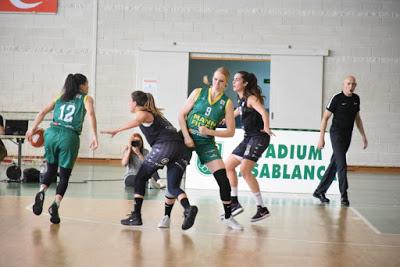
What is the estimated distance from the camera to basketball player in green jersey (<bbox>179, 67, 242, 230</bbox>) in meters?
7.30

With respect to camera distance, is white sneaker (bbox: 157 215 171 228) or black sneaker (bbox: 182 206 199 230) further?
white sneaker (bbox: 157 215 171 228)

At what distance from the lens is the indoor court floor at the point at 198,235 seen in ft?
19.0

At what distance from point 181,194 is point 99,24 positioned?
38.0 feet

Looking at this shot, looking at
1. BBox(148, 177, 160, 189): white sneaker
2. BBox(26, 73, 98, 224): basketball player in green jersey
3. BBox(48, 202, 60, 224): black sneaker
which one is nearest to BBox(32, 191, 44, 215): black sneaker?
BBox(26, 73, 98, 224): basketball player in green jersey

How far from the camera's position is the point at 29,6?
18109mm

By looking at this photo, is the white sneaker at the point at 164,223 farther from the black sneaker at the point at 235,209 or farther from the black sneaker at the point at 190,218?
the black sneaker at the point at 235,209

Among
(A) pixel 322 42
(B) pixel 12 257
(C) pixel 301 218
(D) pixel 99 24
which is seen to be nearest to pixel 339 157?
(C) pixel 301 218

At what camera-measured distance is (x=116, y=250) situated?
6.04 m

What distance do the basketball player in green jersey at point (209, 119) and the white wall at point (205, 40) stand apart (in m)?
10.9

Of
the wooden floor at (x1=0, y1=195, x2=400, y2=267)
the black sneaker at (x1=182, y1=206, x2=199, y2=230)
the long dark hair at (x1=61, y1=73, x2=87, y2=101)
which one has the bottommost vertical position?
the wooden floor at (x1=0, y1=195, x2=400, y2=267)

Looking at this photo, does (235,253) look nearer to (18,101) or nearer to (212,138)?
(212,138)

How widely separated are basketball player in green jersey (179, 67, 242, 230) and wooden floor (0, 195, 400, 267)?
0.70m

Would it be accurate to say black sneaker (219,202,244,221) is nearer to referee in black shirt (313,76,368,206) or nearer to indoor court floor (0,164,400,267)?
indoor court floor (0,164,400,267)

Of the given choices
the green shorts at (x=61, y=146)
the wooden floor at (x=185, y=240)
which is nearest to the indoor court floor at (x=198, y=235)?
the wooden floor at (x=185, y=240)
